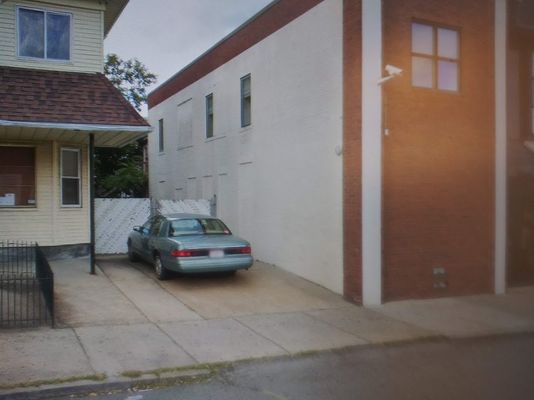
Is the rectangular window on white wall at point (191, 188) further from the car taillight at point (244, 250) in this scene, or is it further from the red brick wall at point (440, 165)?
the red brick wall at point (440, 165)

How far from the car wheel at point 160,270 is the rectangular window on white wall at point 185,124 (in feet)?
29.3

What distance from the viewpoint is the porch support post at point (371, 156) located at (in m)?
10.5

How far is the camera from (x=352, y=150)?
1080cm

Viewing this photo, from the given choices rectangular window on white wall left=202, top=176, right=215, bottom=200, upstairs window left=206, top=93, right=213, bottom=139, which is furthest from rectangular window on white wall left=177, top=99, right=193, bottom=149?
rectangular window on white wall left=202, top=176, right=215, bottom=200

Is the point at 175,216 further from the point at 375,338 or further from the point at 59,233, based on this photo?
the point at 375,338

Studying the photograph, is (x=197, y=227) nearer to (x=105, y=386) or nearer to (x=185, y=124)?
(x=105, y=386)

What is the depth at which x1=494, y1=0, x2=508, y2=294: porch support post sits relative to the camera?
1196cm

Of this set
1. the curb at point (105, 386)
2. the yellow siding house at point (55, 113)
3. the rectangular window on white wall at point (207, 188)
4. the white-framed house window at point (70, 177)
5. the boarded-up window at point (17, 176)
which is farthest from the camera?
the rectangular window on white wall at point (207, 188)

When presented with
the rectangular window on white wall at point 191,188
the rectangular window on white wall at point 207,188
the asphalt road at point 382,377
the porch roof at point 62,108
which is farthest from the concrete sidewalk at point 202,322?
the rectangular window on white wall at point 191,188

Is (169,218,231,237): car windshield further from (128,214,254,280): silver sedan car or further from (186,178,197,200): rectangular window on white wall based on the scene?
(186,178,197,200): rectangular window on white wall

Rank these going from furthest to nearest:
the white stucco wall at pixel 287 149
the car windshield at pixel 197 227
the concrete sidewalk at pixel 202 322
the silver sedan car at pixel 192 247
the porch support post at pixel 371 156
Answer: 1. the car windshield at pixel 197 227
2. the white stucco wall at pixel 287 149
3. the silver sedan car at pixel 192 247
4. the porch support post at pixel 371 156
5. the concrete sidewalk at pixel 202 322

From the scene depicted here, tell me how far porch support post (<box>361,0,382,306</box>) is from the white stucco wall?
0.88 m

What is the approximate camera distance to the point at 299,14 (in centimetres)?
1309

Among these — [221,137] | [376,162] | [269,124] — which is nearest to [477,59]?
[376,162]
